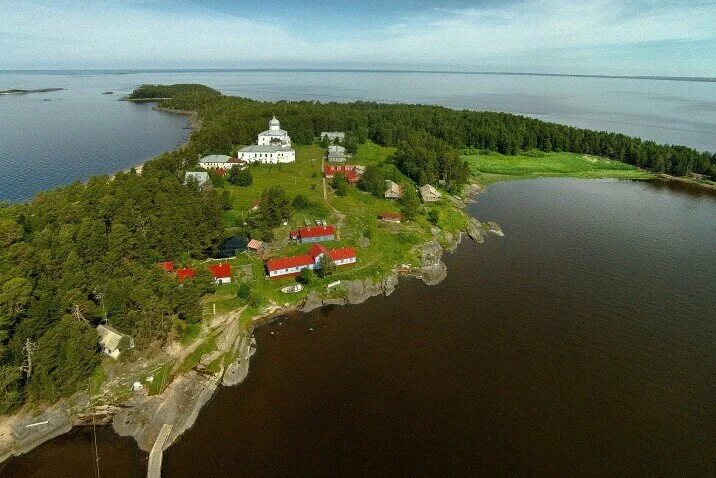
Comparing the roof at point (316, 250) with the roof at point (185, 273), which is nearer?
the roof at point (185, 273)

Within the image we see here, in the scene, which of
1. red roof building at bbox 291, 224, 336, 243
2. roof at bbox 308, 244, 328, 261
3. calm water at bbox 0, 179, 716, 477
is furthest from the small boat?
red roof building at bbox 291, 224, 336, 243

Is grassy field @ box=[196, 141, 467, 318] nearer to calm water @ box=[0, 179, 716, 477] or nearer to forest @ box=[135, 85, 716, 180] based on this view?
calm water @ box=[0, 179, 716, 477]

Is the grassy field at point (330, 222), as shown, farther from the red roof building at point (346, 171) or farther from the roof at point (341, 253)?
the red roof building at point (346, 171)

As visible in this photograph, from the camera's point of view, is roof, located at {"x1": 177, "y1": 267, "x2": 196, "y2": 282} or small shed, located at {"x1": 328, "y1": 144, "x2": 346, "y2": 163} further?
small shed, located at {"x1": 328, "y1": 144, "x2": 346, "y2": 163}

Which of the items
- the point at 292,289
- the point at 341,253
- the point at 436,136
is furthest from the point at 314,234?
the point at 436,136

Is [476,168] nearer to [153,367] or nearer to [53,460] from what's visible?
[153,367]

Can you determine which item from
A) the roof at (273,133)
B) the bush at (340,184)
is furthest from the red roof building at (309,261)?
the roof at (273,133)

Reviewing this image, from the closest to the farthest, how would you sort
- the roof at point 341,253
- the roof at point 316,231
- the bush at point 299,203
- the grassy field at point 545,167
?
1. the roof at point 341,253
2. the roof at point 316,231
3. the bush at point 299,203
4. the grassy field at point 545,167
